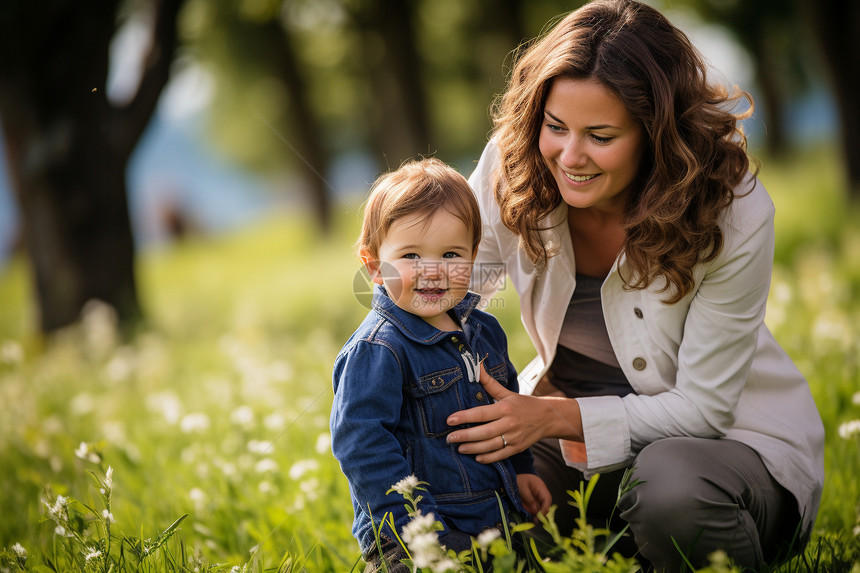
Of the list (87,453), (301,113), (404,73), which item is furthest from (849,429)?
(301,113)

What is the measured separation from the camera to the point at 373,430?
6.10 feet

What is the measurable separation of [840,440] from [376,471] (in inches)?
86.0

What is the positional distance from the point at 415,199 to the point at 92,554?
124 centimetres

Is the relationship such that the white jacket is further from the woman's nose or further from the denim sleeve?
the denim sleeve

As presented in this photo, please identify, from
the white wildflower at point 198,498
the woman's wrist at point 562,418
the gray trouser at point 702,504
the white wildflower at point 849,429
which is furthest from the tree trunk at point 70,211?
the white wildflower at point 849,429

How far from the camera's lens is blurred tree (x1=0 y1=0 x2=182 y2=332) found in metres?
6.84

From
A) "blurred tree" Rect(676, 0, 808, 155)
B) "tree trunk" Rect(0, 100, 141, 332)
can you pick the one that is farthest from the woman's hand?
"blurred tree" Rect(676, 0, 808, 155)

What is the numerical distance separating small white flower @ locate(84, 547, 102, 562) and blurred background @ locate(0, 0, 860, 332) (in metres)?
1.19

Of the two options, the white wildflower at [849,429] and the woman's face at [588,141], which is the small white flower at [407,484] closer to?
the woman's face at [588,141]

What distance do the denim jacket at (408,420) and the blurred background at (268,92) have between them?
0.54m

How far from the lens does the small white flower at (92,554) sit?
75.0 inches

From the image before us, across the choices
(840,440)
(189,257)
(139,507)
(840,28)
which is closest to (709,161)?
(840,440)

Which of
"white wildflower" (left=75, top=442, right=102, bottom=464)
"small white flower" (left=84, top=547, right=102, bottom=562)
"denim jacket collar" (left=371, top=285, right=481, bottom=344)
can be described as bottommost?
"small white flower" (left=84, top=547, right=102, bottom=562)

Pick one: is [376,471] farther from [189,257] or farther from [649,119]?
[189,257]
